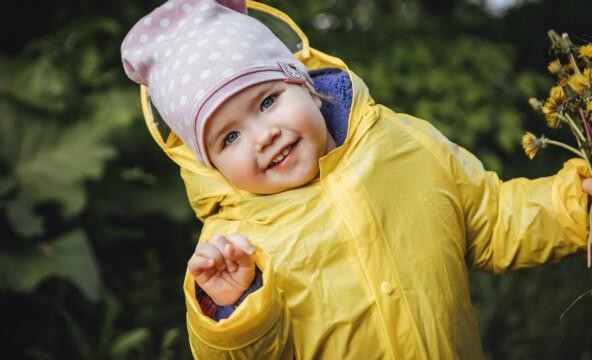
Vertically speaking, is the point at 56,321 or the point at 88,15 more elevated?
the point at 88,15

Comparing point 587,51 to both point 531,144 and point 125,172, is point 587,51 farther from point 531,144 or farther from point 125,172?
point 125,172

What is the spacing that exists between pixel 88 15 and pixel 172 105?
2.46 m

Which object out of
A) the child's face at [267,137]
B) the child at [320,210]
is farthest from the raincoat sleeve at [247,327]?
the child's face at [267,137]

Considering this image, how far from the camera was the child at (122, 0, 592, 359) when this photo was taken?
62.2 inches

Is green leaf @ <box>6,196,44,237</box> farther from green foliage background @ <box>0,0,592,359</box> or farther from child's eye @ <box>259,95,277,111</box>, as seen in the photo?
child's eye @ <box>259,95,277,111</box>

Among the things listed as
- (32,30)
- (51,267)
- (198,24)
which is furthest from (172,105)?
(32,30)

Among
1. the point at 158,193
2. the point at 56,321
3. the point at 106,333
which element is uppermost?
the point at 158,193

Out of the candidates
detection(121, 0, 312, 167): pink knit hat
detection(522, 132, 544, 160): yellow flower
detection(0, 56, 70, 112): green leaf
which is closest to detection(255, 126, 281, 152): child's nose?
detection(121, 0, 312, 167): pink knit hat

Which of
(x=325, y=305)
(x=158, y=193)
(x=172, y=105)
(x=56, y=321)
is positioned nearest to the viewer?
(x=325, y=305)

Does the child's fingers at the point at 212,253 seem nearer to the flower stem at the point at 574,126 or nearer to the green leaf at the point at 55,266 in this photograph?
the flower stem at the point at 574,126

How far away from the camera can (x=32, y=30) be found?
4.18 m

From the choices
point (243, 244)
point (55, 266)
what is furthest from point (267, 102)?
point (55, 266)

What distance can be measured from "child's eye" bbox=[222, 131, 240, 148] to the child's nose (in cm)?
7

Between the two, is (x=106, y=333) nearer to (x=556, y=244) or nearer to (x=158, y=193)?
(x=158, y=193)
